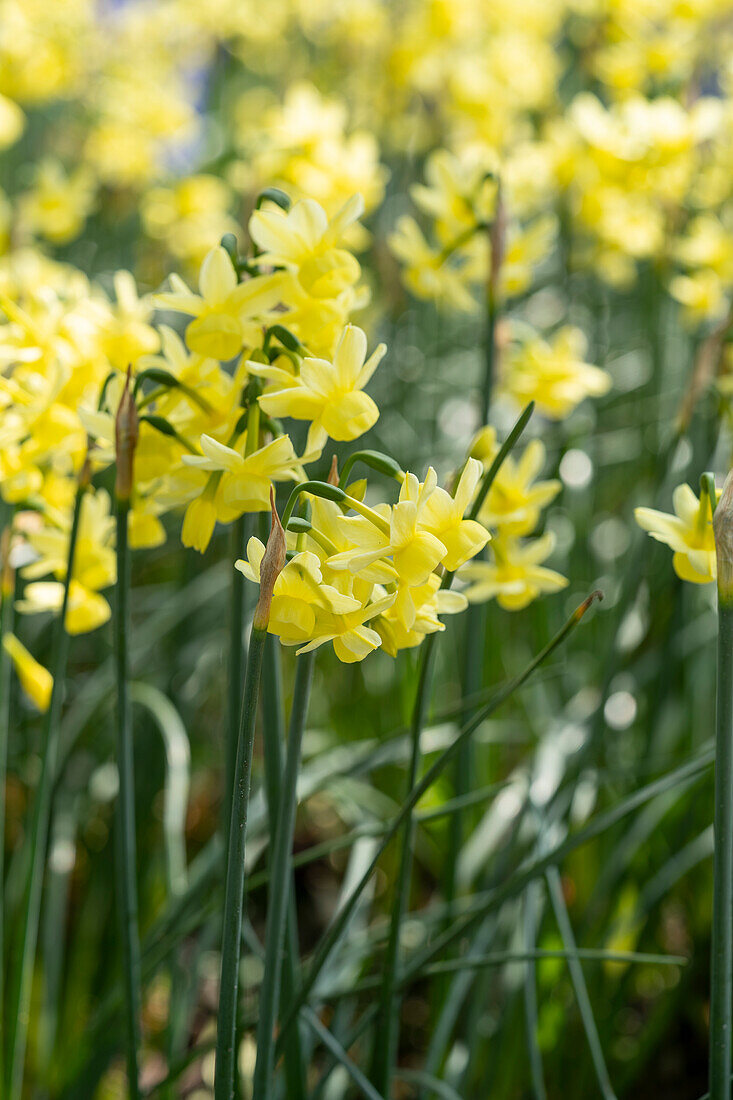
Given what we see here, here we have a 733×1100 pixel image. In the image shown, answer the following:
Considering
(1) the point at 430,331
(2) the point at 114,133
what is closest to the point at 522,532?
(1) the point at 430,331

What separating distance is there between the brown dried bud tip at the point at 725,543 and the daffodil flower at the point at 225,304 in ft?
1.09

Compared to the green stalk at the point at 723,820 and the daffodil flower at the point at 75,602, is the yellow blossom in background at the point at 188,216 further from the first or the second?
the green stalk at the point at 723,820

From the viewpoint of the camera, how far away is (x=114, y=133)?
2.64 m

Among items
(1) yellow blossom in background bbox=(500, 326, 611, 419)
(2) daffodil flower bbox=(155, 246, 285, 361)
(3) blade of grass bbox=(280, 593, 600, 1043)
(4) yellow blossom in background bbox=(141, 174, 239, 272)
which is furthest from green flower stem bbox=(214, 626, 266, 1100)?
(4) yellow blossom in background bbox=(141, 174, 239, 272)

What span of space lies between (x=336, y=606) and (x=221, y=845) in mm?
553

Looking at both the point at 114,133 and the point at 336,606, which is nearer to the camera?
the point at 336,606

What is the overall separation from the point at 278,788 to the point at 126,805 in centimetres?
13

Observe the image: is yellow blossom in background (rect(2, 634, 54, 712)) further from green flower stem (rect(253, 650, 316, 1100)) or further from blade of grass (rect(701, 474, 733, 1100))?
blade of grass (rect(701, 474, 733, 1100))

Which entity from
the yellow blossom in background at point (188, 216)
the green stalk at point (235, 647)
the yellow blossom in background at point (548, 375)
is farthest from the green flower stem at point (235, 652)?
the yellow blossom in background at point (188, 216)

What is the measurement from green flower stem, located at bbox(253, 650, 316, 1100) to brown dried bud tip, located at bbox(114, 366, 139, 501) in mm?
190

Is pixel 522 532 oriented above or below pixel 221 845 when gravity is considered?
above

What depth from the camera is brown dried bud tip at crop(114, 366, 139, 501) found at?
0.68 m

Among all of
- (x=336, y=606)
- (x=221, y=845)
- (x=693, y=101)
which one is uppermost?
(x=693, y=101)

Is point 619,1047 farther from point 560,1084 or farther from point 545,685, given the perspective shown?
point 545,685
